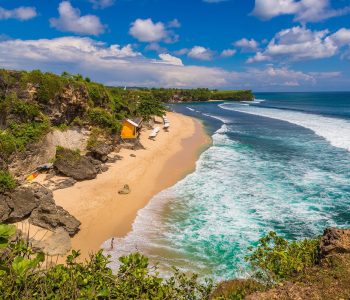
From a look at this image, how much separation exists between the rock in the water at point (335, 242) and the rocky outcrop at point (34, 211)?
12.9 metres

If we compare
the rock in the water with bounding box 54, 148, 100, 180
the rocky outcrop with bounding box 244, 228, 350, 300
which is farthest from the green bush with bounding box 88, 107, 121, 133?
the rocky outcrop with bounding box 244, 228, 350, 300

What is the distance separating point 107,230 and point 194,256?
5598 mm

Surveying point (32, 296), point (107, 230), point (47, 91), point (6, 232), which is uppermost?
point (47, 91)

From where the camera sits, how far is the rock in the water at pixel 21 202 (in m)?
17.3

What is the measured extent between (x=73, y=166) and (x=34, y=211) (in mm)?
7870

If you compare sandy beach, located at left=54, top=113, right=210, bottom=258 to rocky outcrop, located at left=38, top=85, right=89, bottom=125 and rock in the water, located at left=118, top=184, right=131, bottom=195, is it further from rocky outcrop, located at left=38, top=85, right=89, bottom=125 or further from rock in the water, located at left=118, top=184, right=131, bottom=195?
rocky outcrop, located at left=38, top=85, right=89, bottom=125

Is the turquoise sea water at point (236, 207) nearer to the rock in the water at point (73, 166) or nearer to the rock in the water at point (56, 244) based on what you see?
the rock in the water at point (56, 244)

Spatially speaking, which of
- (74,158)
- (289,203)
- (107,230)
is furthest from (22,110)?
(289,203)

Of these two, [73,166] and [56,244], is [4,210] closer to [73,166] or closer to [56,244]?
[56,244]

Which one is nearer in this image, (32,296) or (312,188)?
(32,296)

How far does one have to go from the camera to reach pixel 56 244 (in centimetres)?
1530

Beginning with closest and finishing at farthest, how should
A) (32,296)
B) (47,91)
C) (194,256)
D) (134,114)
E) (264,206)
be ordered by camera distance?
(32,296), (194,256), (264,206), (47,91), (134,114)

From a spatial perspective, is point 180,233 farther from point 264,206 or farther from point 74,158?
point 74,158

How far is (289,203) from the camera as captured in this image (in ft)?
72.6
